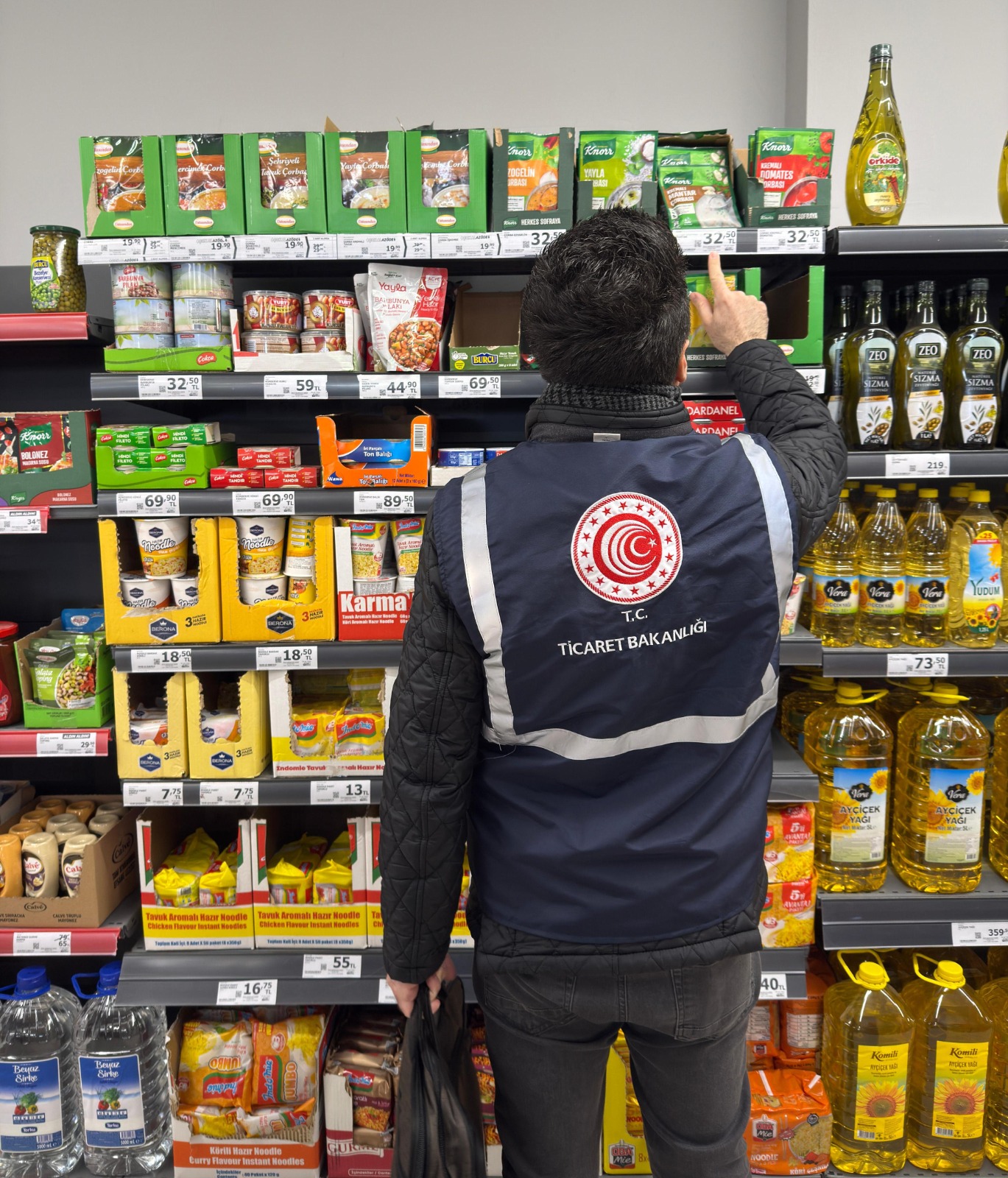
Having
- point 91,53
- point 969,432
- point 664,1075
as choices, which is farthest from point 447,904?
point 91,53

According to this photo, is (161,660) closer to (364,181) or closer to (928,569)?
(364,181)

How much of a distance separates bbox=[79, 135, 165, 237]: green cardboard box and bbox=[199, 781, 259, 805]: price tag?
1.42 metres

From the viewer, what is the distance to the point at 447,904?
151 centimetres

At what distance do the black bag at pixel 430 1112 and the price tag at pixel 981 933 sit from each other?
1.44m

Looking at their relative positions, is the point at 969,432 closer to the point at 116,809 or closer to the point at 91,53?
the point at 116,809

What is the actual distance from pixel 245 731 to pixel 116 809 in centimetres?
62

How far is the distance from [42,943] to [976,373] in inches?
114

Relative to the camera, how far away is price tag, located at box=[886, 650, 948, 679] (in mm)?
2281

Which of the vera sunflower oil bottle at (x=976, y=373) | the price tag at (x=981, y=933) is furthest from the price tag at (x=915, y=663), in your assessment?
the price tag at (x=981, y=933)

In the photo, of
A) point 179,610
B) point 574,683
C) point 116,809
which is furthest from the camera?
point 116,809

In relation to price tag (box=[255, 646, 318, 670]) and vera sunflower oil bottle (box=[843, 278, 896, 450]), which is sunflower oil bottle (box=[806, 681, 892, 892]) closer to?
vera sunflower oil bottle (box=[843, 278, 896, 450])

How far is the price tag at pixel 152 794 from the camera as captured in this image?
2.33 metres

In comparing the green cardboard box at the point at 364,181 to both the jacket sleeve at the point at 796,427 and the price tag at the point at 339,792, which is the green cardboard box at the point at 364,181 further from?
the price tag at the point at 339,792

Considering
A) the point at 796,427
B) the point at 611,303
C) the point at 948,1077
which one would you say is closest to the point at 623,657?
the point at 611,303
